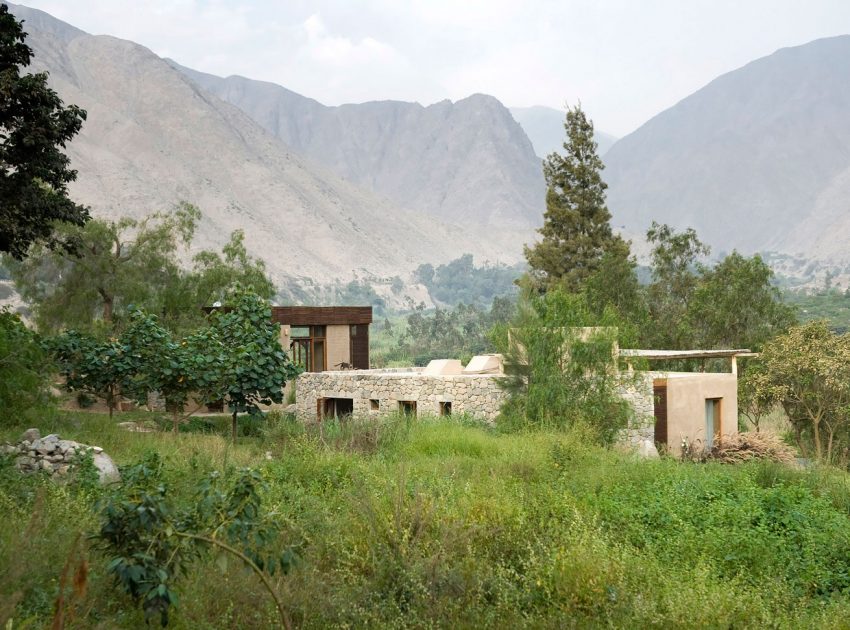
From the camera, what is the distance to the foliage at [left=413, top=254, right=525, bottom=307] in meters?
117

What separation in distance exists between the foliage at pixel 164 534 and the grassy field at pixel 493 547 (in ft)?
1.75

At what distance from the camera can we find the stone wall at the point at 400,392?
20.1 metres

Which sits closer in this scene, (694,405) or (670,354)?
(694,405)

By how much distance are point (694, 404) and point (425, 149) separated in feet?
541

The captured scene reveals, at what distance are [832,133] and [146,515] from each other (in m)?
207

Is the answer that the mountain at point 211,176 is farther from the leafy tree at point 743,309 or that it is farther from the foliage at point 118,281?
the leafy tree at point 743,309

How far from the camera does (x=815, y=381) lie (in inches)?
981

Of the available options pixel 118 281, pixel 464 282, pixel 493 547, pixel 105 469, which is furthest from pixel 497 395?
pixel 464 282

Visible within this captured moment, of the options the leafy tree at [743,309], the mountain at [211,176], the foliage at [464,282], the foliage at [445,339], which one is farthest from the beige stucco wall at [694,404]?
the foliage at [464,282]

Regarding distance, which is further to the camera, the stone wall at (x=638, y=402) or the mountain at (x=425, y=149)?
the mountain at (x=425, y=149)

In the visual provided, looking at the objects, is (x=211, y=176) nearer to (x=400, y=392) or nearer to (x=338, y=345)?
(x=338, y=345)

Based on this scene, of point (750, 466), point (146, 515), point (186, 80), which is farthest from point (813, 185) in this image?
point (146, 515)

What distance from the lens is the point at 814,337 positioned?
82.0 feet

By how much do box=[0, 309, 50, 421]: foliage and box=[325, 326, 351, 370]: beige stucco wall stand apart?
16287 millimetres
